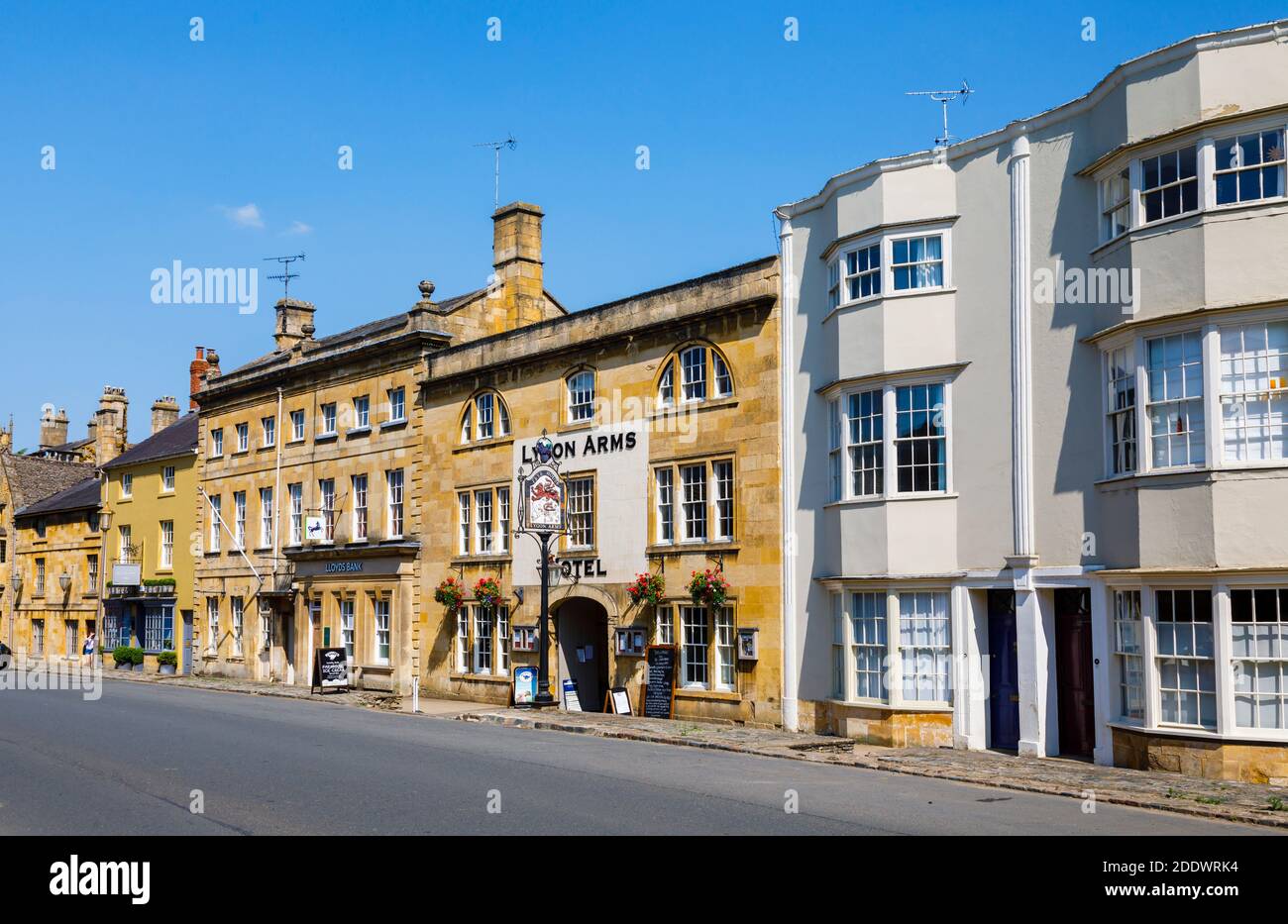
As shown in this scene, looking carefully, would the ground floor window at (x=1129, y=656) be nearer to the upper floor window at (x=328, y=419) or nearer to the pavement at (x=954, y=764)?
the pavement at (x=954, y=764)

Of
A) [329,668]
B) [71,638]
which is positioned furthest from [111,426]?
[329,668]

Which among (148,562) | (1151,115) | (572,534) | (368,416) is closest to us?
(1151,115)

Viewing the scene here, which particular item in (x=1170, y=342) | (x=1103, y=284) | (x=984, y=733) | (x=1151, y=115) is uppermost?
(x=1151, y=115)

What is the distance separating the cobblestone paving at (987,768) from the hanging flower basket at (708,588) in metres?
2.51

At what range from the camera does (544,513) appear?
2723cm

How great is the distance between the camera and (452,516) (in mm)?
32750

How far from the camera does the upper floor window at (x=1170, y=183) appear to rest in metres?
17.2

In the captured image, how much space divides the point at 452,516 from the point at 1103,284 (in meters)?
19.3

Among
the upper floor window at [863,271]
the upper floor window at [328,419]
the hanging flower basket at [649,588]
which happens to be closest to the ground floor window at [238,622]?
the upper floor window at [328,419]

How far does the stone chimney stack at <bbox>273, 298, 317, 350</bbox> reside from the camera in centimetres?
4631

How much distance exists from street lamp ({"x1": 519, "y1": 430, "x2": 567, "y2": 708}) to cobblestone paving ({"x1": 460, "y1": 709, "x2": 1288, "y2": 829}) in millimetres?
2481

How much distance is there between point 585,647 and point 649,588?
4.43 meters

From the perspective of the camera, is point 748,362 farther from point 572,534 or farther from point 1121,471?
point 1121,471
